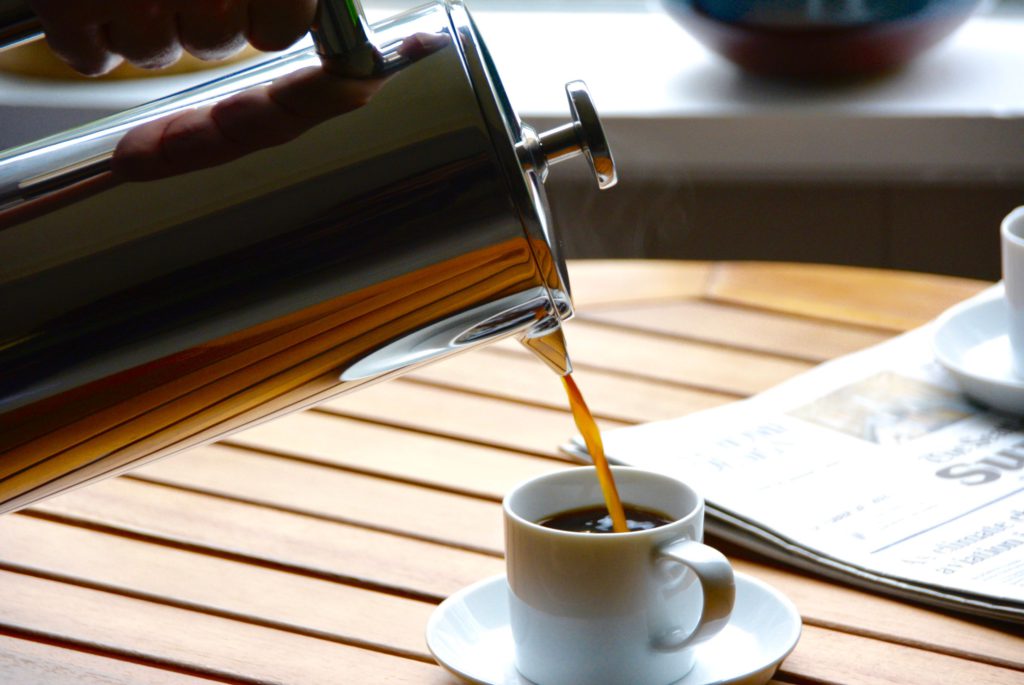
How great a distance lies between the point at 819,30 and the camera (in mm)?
1374

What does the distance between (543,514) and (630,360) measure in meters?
0.30

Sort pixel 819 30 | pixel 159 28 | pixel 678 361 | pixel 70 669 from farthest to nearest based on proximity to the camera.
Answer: pixel 819 30
pixel 678 361
pixel 70 669
pixel 159 28

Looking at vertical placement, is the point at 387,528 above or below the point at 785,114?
above

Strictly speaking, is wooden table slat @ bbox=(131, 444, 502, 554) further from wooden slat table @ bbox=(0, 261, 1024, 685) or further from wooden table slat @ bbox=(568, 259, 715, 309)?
wooden table slat @ bbox=(568, 259, 715, 309)

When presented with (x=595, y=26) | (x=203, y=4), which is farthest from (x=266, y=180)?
(x=595, y=26)

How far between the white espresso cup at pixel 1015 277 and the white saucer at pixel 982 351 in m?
0.02

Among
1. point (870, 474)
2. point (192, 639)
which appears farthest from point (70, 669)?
point (870, 474)

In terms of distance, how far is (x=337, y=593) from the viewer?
0.58m

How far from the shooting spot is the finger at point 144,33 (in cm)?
42

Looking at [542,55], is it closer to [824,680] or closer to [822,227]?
[822,227]

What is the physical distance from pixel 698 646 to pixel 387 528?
0.59 feet

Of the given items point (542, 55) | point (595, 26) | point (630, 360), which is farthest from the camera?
point (595, 26)

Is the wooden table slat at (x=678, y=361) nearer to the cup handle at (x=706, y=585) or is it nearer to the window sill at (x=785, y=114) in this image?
the cup handle at (x=706, y=585)

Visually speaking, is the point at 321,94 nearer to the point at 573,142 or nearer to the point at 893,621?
the point at 573,142
